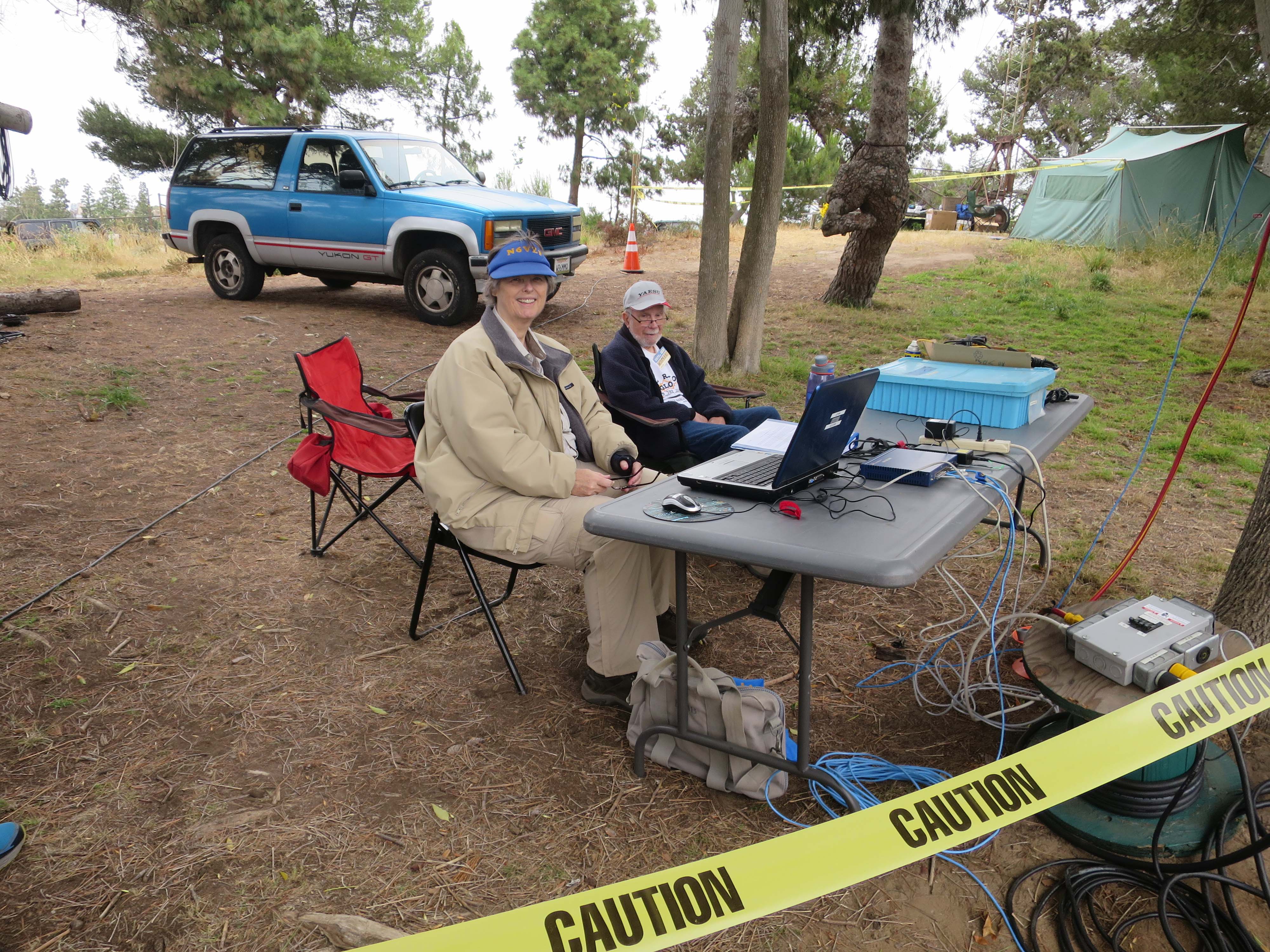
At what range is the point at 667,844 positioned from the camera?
2.22m

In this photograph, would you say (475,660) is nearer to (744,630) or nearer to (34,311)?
(744,630)

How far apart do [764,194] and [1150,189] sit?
472 inches

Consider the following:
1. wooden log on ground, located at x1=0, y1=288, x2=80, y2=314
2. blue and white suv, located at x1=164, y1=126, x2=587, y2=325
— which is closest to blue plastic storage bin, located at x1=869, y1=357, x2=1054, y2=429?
blue and white suv, located at x1=164, y1=126, x2=587, y2=325

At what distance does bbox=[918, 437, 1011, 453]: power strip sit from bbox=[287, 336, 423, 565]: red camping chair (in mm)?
1782

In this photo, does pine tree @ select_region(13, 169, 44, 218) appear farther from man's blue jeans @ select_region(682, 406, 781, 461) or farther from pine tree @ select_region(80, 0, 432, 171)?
man's blue jeans @ select_region(682, 406, 781, 461)

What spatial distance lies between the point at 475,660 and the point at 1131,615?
2.09 meters

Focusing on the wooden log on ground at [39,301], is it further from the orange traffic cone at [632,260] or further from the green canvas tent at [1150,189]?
the green canvas tent at [1150,189]

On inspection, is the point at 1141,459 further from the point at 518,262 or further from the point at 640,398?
the point at 518,262

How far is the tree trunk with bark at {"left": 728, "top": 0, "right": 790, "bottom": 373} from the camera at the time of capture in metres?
6.19

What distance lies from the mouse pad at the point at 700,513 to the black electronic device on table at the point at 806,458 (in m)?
0.08

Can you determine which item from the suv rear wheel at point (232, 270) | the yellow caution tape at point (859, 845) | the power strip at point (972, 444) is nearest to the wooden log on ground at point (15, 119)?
the yellow caution tape at point (859, 845)

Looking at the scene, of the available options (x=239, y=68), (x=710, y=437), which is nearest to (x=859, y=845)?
(x=710, y=437)

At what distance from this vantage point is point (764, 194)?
21.3ft

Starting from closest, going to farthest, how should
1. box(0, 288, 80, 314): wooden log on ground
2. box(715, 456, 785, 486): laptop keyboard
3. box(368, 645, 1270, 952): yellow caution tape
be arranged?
box(368, 645, 1270, 952): yellow caution tape < box(715, 456, 785, 486): laptop keyboard < box(0, 288, 80, 314): wooden log on ground
